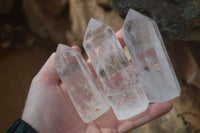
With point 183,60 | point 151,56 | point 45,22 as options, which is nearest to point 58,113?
point 151,56

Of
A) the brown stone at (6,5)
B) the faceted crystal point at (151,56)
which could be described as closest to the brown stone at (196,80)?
the faceted crystal point at (151,56)

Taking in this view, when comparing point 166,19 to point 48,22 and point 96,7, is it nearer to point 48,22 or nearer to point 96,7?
point 96,7

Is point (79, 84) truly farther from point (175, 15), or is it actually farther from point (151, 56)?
point (175, 15)

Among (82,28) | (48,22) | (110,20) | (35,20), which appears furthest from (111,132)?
(35,20)

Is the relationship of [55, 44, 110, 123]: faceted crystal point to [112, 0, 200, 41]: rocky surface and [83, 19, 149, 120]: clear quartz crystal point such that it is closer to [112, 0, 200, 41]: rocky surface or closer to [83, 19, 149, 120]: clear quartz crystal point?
[83, 19, 149, 120]: clear quartz crystal point

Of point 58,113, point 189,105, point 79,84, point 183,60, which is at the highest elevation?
point 79,84
